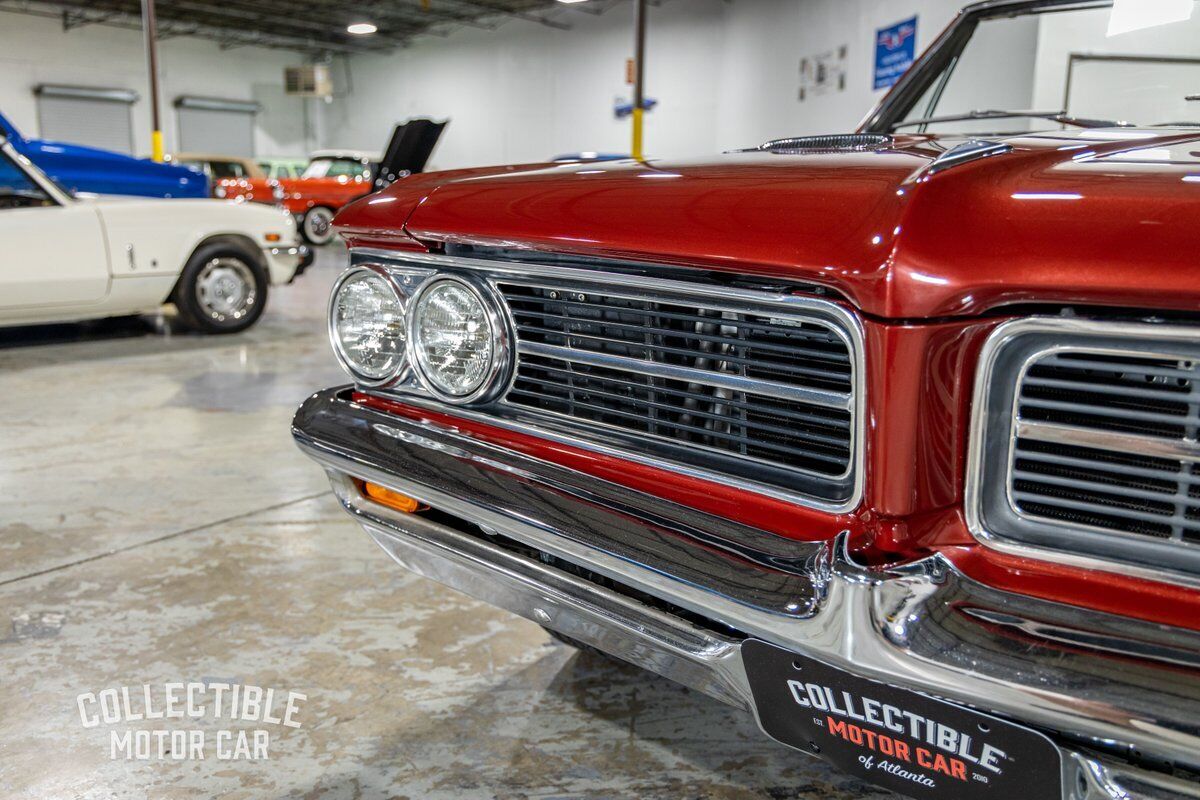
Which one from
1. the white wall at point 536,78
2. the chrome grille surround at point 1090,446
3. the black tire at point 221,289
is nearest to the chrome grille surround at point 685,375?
the chrome grille surround at point 1090,446

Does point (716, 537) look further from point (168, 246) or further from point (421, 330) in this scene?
point (168, 246)

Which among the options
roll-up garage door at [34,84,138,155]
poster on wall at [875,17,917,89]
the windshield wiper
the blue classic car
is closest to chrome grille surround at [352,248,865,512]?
the windshield wiper

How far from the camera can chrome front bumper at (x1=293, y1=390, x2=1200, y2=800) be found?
851mm

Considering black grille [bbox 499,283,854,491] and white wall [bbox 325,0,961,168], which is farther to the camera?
white wall [bbox 325,0,961,168]

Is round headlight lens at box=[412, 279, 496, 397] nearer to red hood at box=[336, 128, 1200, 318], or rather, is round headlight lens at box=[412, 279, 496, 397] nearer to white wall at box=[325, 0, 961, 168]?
red hood at box=[336, 128, 1200, 318]

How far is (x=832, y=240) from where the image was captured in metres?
1.03

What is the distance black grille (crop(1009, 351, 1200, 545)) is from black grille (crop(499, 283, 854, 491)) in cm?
20

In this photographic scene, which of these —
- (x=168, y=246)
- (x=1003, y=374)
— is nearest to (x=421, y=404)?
(x=1003, y=374)

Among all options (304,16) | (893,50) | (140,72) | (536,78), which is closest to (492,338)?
(893,50)

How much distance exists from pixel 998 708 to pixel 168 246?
5852mm

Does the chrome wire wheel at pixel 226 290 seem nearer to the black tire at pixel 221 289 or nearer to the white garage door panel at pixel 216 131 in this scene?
the black tire at pixel 221 289

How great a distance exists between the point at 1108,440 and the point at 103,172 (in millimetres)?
7823

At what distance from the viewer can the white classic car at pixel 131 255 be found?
16.9 feet

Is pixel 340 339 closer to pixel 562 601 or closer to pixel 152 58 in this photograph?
pixel 562 601
